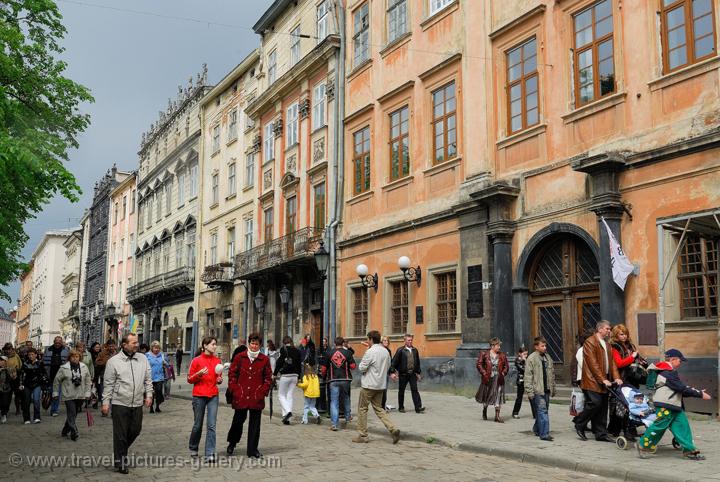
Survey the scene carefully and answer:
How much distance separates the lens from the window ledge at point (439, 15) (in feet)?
68.0

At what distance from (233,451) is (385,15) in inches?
669

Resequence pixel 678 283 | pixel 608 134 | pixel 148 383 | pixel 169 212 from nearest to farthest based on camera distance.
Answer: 1. pixel 148 383
2. pixel 678 283
3. pixel 608 134
4. pixel 169 212

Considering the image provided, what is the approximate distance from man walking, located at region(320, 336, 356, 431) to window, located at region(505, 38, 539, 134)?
7444 millimetres

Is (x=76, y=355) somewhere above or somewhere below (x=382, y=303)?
below

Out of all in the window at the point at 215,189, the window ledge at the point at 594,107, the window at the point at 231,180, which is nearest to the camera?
the window ledge at the point at 594,107

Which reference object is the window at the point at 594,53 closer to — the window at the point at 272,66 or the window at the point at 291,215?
the window at the point at 291,215

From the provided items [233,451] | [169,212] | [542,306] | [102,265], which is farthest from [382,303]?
[102,265]

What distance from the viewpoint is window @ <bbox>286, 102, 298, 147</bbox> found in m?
30.5

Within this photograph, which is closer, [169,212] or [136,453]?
[136,453]

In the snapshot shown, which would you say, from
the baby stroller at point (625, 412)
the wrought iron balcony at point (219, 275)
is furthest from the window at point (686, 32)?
the wrought iron balcony at point (219, 275)

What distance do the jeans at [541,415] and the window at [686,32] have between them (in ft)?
23.2

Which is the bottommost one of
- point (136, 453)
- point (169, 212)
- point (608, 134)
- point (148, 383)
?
point (136, 453)

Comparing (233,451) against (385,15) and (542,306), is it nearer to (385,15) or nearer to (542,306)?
(542,306)

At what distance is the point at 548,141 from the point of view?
17203 mm
